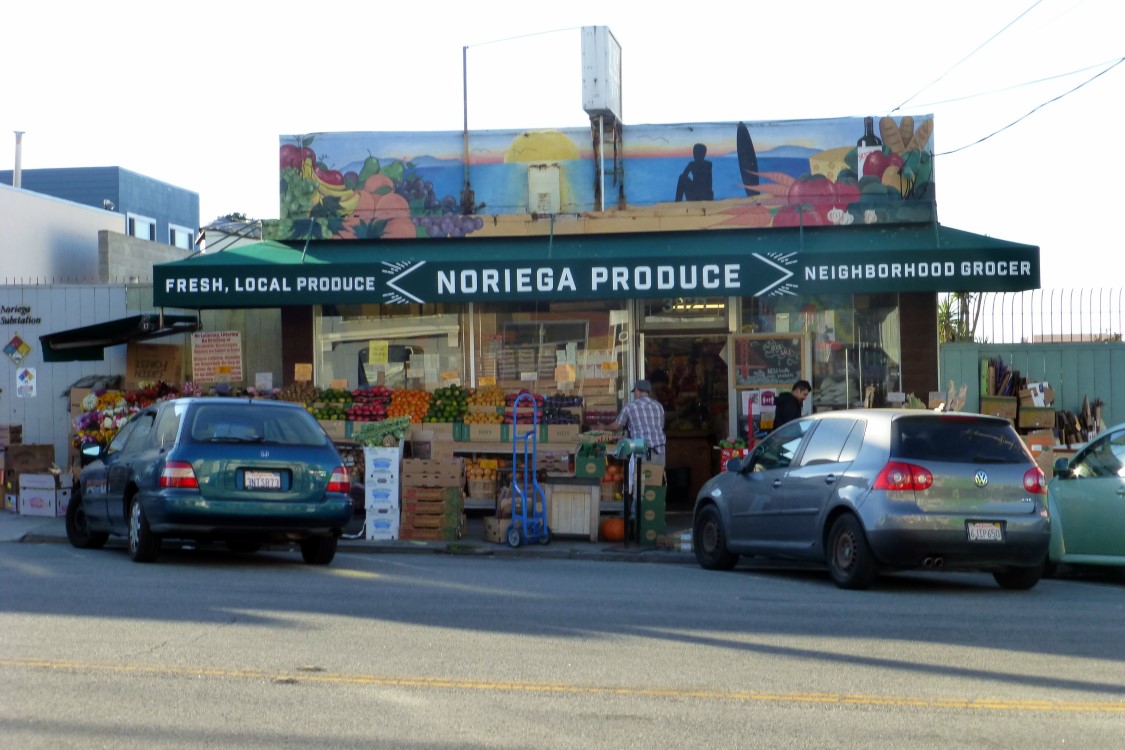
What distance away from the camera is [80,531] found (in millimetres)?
15273

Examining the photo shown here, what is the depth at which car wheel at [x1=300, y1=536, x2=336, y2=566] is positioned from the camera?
13.5 meters

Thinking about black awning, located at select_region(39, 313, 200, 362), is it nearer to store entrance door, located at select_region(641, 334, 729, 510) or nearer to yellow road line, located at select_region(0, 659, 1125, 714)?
store entrance door, located at select_region(641, 334, 729, 510)

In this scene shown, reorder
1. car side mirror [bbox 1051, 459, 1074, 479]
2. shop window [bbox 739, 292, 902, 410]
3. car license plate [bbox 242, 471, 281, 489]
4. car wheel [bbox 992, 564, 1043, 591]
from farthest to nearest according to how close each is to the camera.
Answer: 1. shop window [bbox 739, 292, 902, 410]
2. car side mirror [bbox 1051, 459, 1074, 479]
3. car license plate [bbox 242, 471, 281, 489]
4. car wheel [bbox 992, 564, 1043, 591]

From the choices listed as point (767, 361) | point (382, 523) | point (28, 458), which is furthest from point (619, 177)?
point (28, 458)

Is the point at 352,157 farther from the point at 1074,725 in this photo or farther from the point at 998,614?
the point at 1074,725

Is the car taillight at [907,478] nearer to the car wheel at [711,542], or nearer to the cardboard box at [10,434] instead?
the car wheel at [711,542]

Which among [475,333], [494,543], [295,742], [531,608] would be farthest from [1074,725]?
[475,333]

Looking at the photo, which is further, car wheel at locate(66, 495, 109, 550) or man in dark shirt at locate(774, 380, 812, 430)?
man in dark shirt at locate(774, 380, 812, 430)

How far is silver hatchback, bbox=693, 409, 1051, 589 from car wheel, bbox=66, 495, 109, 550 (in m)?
7.39

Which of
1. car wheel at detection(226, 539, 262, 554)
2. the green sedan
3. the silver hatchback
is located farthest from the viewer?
car wheel at detection(226, 539, 262, 554)

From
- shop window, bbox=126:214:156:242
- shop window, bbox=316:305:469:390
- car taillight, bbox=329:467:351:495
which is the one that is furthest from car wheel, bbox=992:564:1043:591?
shop window, bbox=126:214:156:242

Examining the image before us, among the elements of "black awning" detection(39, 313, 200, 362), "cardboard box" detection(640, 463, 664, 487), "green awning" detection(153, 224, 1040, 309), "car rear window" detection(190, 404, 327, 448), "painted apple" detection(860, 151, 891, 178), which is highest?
"painted apple" detection(860, 151, 891, 178)

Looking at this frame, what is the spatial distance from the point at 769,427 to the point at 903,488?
8042 millimetres

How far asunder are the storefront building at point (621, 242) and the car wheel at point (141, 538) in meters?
5.96
